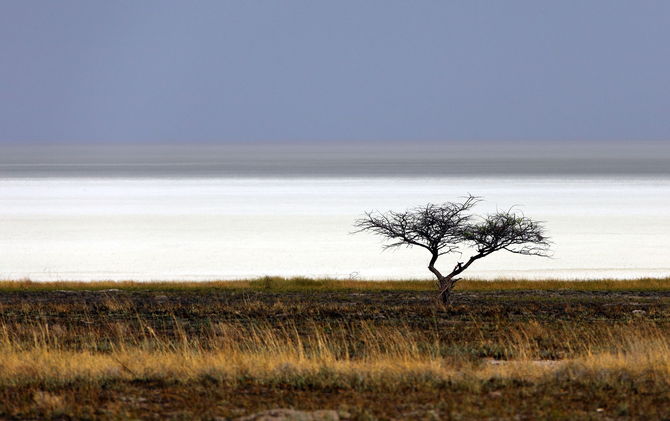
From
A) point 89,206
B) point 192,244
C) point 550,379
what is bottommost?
point 550,379

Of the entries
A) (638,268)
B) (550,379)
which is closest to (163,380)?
(550,379)

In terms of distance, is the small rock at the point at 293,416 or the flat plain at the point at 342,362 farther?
the flat plain at the point at 342,362

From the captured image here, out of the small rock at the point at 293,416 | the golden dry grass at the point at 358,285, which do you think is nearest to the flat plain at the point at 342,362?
the small rock at the point at 293,416

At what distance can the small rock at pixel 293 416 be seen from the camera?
33.0 feet

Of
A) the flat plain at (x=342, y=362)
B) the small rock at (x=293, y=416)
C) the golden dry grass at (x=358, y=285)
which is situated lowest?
the small rock at (x=293, y=416)

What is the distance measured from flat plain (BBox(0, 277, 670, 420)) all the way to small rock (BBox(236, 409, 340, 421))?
0.40ft

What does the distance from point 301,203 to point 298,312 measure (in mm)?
85996

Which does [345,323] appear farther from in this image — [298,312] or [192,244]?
[192,244]

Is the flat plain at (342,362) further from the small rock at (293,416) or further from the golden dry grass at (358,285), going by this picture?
the golden dry grass at (358,285)

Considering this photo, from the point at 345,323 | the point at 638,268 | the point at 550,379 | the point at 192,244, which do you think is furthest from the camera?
the point at 192,244

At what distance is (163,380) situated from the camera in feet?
41.6

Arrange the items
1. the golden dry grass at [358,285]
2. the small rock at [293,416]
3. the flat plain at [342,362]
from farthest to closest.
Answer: the golden dry grass at [358,285] < the flat plain at [342,362] < the small rock at [293,416]

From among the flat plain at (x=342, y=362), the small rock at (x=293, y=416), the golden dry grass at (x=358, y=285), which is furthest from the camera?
the golden dry grass at (x=358, y=285)

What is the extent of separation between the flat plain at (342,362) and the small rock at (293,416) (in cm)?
12
